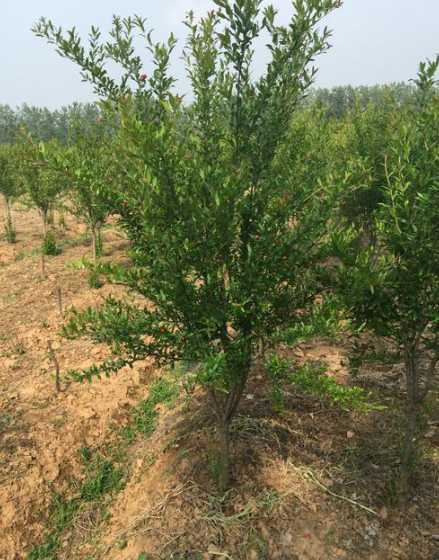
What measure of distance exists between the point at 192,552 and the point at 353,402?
8.54 ft

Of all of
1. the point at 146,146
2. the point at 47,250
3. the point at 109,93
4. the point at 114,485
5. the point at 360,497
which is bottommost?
the point at 114,485

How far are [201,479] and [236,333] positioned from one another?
2168mm

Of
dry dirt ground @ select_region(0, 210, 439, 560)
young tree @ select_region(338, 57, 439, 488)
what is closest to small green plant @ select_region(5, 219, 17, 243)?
dry dirt ground @ select_region(0, 210, 439, 560)

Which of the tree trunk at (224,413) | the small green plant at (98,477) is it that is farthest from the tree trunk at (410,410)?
the small green plant at (98,477)

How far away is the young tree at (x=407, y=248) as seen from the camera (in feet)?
11.2

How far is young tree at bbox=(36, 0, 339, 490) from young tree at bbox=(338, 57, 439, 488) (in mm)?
508

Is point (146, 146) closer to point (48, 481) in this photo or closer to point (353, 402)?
point (353, 402)

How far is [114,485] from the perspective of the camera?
5.75 metres

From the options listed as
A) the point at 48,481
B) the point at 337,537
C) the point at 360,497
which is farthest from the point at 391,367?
the point at 48,481

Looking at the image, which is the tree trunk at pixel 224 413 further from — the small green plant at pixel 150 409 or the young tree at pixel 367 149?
the young tree at pixel 367 149

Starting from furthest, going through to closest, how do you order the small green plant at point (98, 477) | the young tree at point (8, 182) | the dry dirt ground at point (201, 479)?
1. the young tree at point (8, 182)
2. the small green plant at point (98, 477)
3. the dry dirt ground at point (201, 479)

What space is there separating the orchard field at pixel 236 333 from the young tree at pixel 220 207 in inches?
0.7

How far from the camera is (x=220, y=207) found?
313 centimetres

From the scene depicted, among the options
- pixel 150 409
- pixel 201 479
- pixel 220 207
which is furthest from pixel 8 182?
pixel 220 207
